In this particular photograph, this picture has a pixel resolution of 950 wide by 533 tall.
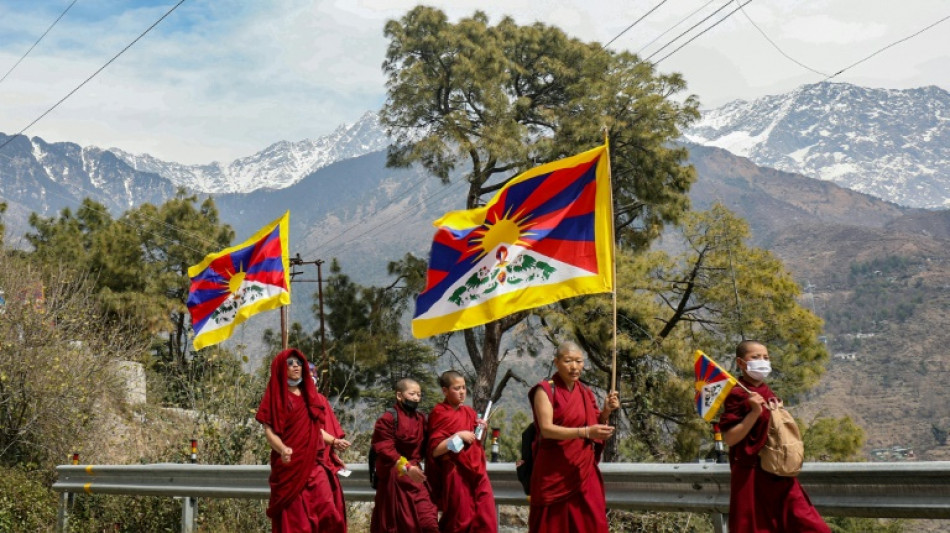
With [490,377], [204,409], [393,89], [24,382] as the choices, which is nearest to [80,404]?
[24,382]

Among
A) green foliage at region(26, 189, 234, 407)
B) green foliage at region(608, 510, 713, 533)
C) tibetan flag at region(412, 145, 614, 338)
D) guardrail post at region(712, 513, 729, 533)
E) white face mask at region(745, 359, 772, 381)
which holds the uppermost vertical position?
green foliage at region(26, 189, 234, 407)

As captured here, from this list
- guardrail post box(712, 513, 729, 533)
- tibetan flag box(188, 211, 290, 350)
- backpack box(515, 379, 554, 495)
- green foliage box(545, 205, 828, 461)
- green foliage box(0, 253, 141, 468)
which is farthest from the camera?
green foliage box(545, 205, 828, 461)

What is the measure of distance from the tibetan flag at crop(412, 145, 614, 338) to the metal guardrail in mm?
1263

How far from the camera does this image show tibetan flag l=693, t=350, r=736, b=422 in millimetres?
5582

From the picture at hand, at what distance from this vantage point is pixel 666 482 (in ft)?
20.9

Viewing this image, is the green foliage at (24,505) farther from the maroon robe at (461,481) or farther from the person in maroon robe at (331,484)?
the maroon robe at (461,481)

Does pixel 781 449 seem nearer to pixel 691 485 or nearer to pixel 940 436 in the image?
pixel 691 485

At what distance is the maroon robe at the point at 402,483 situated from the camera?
7.60 metres

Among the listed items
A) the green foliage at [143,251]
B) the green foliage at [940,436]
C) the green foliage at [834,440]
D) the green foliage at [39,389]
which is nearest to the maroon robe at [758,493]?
the green foliage at [39,389]

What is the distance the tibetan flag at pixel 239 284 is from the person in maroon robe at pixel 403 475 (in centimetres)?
298

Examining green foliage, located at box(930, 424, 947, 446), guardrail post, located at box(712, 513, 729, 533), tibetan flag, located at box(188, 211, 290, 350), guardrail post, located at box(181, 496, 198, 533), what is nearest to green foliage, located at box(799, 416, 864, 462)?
tibetan flag, located at box(188, 211, 290, 350)

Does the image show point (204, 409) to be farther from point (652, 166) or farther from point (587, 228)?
point (652, 166)

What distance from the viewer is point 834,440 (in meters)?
23.4

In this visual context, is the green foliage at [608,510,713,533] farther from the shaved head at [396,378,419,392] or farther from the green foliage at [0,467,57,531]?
the green foliage at [0,467,57,531]
